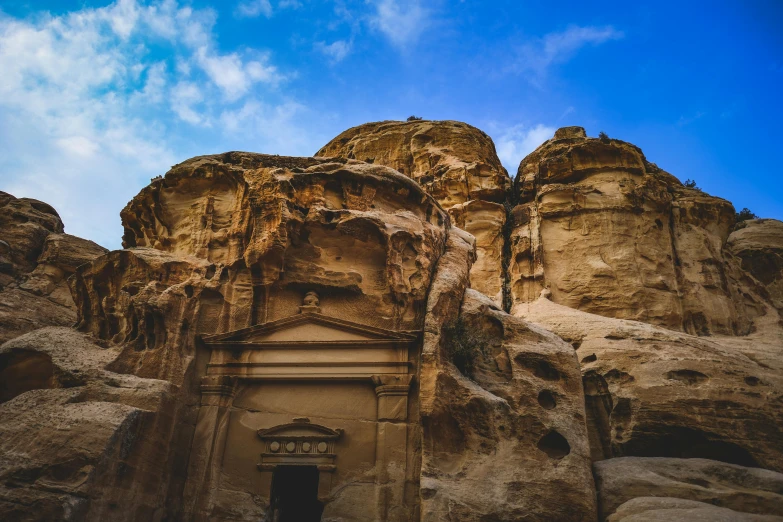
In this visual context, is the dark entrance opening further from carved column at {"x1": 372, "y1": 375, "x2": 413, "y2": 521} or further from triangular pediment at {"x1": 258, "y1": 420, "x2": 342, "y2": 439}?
carved column at {"x1": 372, "y1": 375, "x2": 413, "y2": 521}

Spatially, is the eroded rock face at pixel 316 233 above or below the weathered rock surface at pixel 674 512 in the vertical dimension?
above

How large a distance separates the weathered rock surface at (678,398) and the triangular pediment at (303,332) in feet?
16.1

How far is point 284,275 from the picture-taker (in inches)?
473

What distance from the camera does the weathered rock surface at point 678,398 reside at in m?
10.3

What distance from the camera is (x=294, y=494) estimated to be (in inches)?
504

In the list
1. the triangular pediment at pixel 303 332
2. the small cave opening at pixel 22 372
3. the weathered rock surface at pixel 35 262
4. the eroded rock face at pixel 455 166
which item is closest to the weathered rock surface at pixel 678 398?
the triangular pediment at pixel 303 332

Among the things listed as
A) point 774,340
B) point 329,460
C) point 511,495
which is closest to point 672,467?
point 511,495

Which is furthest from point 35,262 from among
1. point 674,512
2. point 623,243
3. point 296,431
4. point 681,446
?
point 674,512

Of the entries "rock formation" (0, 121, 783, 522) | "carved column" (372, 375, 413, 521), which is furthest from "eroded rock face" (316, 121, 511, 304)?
"carved column" (372, 375, 413, 521)

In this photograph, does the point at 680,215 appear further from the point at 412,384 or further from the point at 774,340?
the point at 412,384

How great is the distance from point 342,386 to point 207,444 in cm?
269

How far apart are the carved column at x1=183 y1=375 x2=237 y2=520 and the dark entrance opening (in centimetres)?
114

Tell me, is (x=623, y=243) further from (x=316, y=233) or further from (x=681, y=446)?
(x=316, y=233)

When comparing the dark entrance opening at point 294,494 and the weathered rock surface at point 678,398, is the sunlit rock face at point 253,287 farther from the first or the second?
the weathered rock surface at point 678,398
